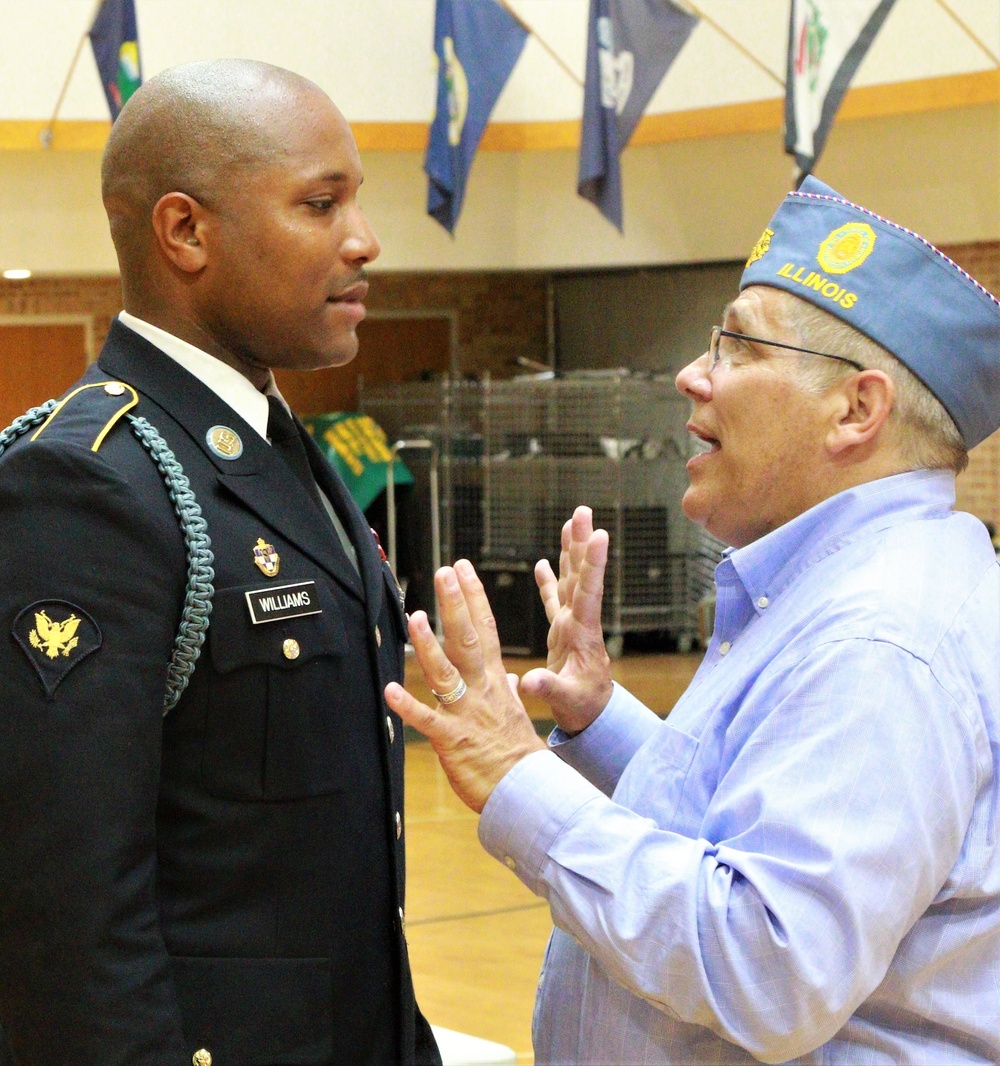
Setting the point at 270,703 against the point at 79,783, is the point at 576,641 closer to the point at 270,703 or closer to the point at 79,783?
the point at 270,703

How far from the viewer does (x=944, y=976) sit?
1476 millimetres

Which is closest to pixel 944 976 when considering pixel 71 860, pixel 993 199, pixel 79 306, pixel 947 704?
pixel 947 704

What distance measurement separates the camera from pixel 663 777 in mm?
1602

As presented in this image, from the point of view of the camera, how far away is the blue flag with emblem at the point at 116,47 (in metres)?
8.31

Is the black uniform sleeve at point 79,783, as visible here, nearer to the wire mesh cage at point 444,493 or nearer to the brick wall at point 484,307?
the wire mesh cage at point 444,493

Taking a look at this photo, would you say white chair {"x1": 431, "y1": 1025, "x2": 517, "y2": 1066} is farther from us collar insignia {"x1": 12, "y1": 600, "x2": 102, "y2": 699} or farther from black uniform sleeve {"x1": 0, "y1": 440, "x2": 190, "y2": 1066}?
us collar insignia {"x1": 12, "y1": 600, "x2": 102, "y2": 699}

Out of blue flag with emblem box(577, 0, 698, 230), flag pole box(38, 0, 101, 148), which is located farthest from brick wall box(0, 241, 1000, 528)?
blue flag with emblem box(577, 0, 698, 230)

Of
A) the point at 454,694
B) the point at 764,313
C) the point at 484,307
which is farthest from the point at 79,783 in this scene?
the point at 484,307

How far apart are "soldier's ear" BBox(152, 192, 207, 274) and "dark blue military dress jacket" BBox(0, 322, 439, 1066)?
112mm

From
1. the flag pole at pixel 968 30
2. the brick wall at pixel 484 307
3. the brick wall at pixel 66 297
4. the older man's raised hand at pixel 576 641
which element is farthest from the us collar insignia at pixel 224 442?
the brick wall at pixel 484 307

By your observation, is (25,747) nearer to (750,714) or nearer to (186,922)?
(186,922)

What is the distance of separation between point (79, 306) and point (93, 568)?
1043cm

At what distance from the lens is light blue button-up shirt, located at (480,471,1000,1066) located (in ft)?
4.46

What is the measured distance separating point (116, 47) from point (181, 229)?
7.32 metres
